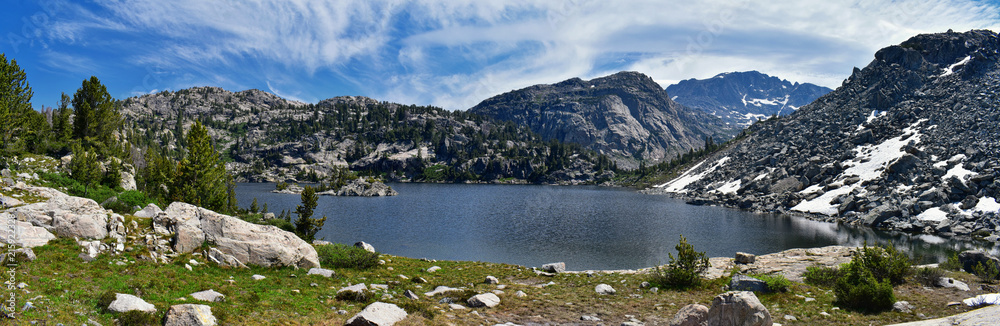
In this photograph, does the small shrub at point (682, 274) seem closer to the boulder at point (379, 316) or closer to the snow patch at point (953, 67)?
the boulder at point (379, 316)

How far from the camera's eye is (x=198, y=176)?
45.4m

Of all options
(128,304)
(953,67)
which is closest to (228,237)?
(128,304)

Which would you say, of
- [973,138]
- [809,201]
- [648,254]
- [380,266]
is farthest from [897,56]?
[380,266]

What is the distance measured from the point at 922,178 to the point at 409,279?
318 feet

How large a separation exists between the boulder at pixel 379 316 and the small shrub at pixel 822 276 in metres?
23.6

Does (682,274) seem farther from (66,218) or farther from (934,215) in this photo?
(934,215)

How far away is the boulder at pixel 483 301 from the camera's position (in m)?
19.3

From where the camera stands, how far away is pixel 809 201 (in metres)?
93.4

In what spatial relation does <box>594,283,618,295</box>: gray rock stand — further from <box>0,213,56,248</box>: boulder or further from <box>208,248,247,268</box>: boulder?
<box>0,213,56,248</box>: boulder

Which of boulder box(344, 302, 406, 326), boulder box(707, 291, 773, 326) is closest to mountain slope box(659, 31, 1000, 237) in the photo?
boulder box(707, 291, 773, 326)

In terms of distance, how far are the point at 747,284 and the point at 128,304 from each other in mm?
26463

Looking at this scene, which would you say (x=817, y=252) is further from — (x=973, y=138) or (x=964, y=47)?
(x=964, y=47)

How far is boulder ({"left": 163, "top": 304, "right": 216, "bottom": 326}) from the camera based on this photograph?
1215cm

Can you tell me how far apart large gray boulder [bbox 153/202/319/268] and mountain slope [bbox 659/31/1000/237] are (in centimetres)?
8427
